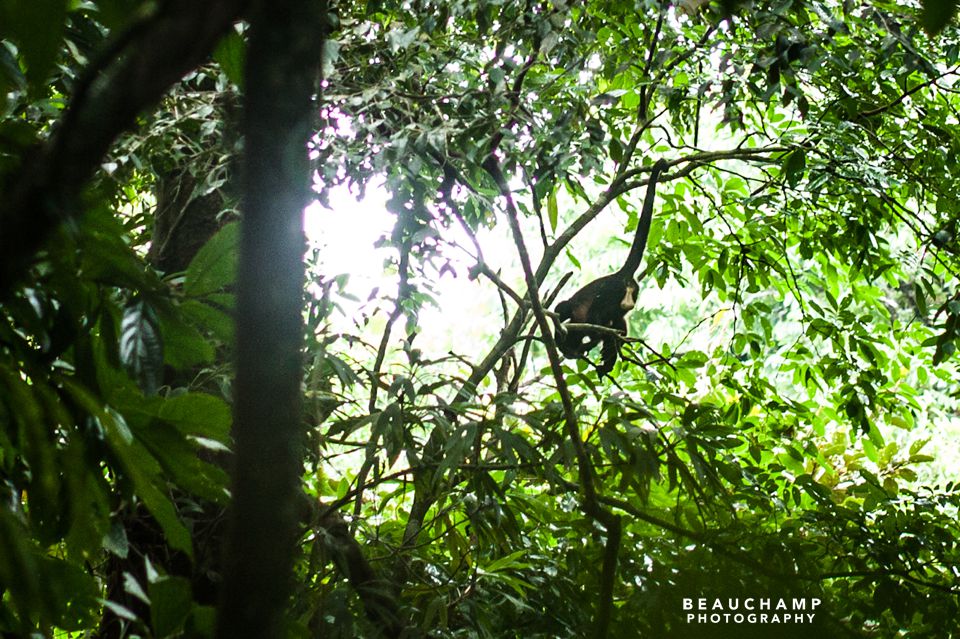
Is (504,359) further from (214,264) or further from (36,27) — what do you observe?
(36,27)

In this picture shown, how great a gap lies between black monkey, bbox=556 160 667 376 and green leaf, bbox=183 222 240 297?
80.6 inches

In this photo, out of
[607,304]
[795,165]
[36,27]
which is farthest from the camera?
[607,304]

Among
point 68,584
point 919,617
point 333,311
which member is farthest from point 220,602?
point 919,617

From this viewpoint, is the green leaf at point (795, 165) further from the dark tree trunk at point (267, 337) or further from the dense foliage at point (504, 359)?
the dark tree trunk at point (267, 337)

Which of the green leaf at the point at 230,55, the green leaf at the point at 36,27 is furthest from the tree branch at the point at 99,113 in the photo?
the green leaf at the point at 230,55

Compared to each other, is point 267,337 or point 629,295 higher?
point 629,295

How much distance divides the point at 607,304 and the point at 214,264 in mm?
2985

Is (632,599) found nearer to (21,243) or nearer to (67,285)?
(67,285)

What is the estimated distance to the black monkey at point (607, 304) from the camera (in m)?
3.02

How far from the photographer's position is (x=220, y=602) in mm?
276

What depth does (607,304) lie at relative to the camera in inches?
146

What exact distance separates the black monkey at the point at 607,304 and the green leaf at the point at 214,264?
2048 millimetres

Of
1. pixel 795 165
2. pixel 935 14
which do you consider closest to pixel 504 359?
pixel 795 165

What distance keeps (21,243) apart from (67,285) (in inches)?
20.8
